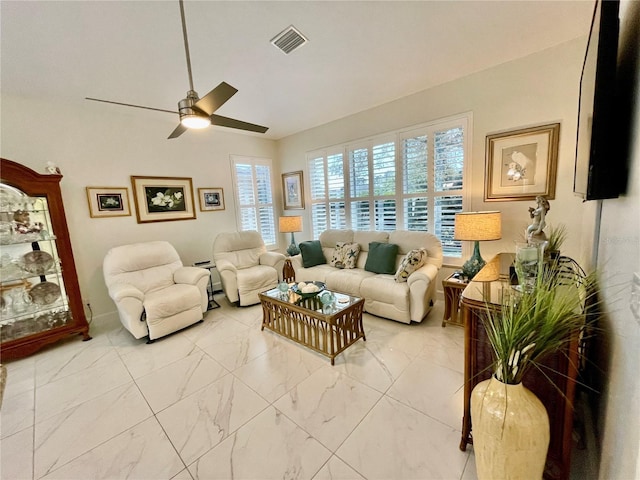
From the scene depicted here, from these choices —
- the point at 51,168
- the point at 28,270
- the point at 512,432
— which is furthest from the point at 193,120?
the point at 28,270

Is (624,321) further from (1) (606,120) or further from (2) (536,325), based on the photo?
(1) (606,120)

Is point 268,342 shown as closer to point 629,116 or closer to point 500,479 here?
point 500,479

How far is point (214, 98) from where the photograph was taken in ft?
5.74

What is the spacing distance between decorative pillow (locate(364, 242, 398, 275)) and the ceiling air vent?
2331mm

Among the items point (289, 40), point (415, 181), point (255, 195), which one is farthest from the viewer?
point (255, 195)

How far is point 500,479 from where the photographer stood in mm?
1032

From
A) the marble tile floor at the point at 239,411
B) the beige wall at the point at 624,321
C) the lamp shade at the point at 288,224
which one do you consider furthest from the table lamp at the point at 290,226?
the beige wall at the point at 624,321

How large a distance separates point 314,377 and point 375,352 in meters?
0.64

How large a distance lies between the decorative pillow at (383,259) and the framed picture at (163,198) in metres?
2.89

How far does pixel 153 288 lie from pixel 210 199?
1.70 m

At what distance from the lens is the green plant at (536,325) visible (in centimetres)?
92

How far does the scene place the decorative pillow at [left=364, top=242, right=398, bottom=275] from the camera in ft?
10.7

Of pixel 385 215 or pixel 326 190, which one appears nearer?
pixel 385 215

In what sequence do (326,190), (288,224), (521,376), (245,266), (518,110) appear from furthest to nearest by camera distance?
(326,190)
(288,224)
(245,266)
(518,110)
(521,376)
